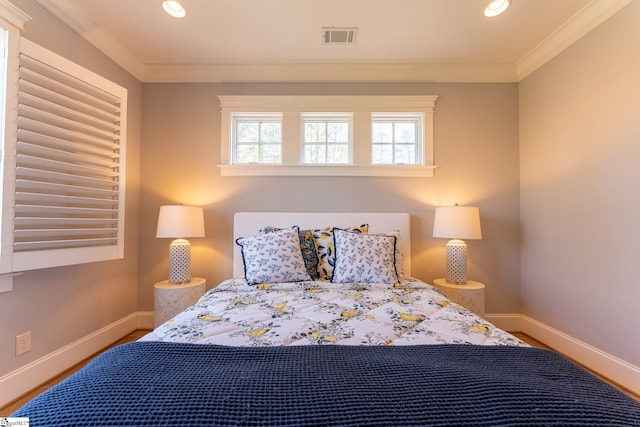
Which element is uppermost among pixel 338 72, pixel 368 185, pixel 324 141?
pixel 338 72

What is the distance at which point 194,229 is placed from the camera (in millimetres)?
2469

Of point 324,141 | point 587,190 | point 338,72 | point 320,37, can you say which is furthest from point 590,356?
point 320,37

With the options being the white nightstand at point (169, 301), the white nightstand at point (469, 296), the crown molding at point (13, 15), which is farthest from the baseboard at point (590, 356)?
the crown molding at point (13, 15)

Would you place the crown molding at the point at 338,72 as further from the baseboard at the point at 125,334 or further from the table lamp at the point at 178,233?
the baseboard at the point at 125,334

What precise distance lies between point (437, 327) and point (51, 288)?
2545 millimetres

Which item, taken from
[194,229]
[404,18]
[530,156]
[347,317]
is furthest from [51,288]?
[530,156]

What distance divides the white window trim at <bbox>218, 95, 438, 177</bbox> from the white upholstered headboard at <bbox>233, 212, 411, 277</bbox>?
423mm

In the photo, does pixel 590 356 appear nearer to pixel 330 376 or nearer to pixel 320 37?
pixel 330 376

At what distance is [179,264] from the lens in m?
2.41

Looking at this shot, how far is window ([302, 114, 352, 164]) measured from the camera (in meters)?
2.87

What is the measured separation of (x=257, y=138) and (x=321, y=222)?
1127 mm

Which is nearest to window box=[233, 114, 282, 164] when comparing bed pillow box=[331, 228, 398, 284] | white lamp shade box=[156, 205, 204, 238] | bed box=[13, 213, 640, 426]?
white lamp shade box=[156, 205, 204, 238]

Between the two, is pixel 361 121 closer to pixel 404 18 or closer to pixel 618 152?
pixel 404 18

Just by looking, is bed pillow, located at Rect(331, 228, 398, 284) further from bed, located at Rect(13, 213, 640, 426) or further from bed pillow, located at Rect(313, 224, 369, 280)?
bed, located at Rect(13, 213, 640, 426)
